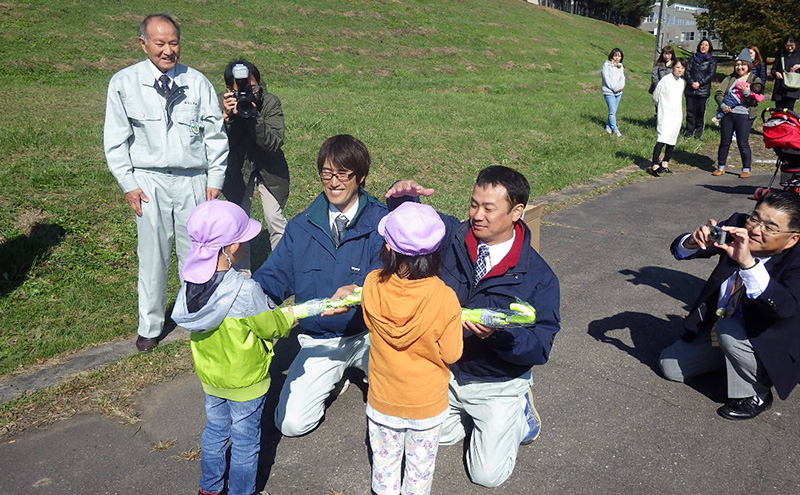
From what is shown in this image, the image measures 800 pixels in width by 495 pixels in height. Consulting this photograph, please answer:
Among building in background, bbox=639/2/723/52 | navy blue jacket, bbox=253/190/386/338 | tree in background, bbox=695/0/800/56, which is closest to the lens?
navy blue jacket, bbox=253/190/386/338

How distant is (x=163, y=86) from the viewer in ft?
14.6

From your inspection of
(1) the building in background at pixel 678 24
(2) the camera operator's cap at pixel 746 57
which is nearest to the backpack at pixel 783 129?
(2) the camera operator's cap at pixel 746 57

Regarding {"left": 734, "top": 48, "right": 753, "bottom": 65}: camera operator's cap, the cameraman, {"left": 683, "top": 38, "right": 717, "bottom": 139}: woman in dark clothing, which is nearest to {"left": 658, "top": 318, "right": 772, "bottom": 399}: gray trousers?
the cameraman

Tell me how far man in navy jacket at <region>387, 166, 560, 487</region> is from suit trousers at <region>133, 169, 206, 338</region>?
82.7 inches

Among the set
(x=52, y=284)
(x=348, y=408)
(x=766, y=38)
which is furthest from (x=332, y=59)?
(x=766, y=38)

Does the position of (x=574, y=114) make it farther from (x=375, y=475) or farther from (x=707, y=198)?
(x=375, y=475)

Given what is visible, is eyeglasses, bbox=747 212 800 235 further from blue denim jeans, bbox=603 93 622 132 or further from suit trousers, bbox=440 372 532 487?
blue denim jeans, bbox=603 93 622 132

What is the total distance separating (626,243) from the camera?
25.3 ft

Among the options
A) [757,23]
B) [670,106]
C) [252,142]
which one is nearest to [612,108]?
[670,106]

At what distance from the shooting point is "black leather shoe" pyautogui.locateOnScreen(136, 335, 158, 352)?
15.7 ft

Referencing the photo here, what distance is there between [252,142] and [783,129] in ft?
19.1

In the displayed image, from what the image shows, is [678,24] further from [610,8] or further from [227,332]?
[227,332]

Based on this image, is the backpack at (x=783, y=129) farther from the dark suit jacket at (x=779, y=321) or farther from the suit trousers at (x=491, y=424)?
the suit trousers at (x=491, y=424)

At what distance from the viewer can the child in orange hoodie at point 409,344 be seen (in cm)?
280
